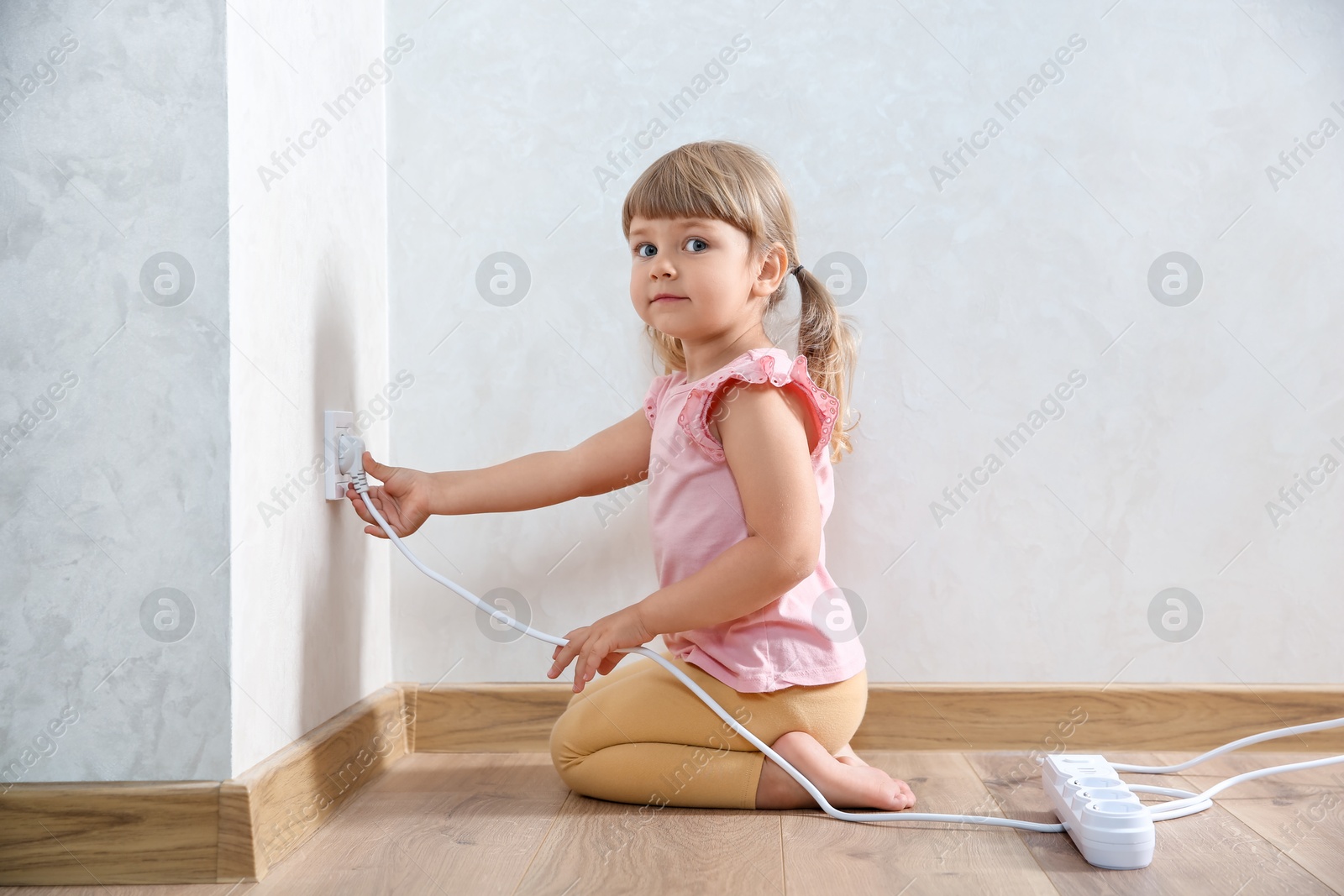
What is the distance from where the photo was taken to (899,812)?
97 centimetres

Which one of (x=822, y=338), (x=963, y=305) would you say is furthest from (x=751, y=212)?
(x=963, y=305)

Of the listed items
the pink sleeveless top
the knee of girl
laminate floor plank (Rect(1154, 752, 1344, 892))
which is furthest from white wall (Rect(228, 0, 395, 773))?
laminate floor plank (Rect(1154, 752, 1344, 892))

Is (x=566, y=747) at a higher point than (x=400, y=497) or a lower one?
lower

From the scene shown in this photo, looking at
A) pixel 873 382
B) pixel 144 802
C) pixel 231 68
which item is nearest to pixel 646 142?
pixel 873 382

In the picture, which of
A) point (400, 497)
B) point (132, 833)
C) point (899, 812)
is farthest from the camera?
point (400, 497)

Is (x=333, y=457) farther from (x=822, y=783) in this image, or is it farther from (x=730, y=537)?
(x=822, y=783)

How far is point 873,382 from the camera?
1.21m

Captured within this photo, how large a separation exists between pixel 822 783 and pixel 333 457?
0.59m

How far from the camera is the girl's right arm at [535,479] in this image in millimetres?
1112

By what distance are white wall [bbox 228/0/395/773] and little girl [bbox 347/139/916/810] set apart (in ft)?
0.37

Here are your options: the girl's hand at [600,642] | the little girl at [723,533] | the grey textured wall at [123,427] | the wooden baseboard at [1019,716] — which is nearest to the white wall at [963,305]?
the wooden baseboard at [1019,716]

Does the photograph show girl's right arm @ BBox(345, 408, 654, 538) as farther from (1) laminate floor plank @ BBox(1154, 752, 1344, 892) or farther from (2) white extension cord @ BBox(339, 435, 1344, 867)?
(1) laminate floor plank @ BBox(1154, 752, 1344, 892)

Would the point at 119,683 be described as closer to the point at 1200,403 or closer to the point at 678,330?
the point at 678,330

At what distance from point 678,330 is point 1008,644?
559 mm
